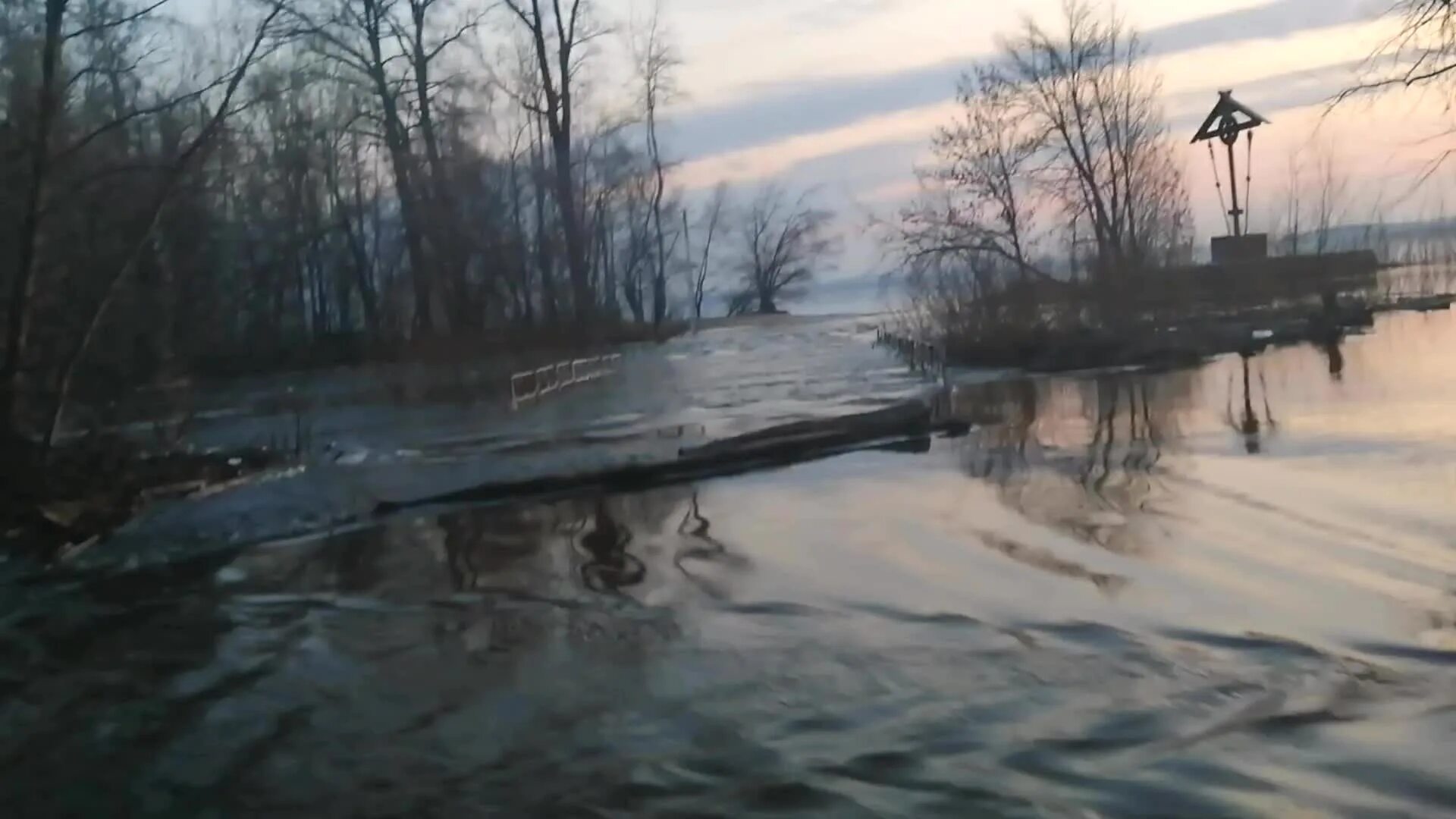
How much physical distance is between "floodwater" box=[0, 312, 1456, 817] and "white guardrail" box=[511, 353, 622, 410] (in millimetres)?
16156

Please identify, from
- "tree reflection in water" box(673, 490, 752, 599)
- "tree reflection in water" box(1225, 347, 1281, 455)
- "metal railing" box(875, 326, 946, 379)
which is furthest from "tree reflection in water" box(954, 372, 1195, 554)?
"metal railing" box(875, 326, 946, 379)

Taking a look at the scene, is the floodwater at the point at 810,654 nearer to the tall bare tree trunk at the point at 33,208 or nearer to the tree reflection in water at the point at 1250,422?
the tree reflection in water at the point at 1250,422

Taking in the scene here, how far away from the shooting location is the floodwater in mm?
6984

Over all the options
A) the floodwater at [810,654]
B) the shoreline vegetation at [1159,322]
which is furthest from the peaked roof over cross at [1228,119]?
the floodwater at [810,654]

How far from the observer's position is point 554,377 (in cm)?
3759

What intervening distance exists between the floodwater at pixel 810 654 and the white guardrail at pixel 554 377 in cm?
1616

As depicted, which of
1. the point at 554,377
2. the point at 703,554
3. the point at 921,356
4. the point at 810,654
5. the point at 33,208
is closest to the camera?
the point at 810,654

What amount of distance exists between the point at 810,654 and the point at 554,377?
28742 millimetres

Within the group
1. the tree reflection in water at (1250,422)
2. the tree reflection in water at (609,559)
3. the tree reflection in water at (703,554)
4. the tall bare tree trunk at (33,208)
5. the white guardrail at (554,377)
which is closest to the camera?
the tree reflection in water at (703,554)

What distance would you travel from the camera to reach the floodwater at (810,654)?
6.98 m

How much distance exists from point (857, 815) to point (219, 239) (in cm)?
4194

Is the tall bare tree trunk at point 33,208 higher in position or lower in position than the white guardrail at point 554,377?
higher

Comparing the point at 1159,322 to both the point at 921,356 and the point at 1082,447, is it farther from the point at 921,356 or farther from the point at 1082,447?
the point at 1082,447

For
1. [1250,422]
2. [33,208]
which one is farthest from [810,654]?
[33,208]
